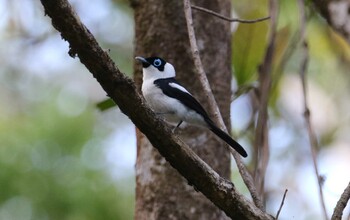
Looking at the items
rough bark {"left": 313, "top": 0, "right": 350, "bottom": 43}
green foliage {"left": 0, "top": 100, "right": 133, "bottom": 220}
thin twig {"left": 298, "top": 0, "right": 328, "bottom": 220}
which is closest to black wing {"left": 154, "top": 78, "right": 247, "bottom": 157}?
thin twig {"left": 298, "top": 0, "right": 328, "bottom": 220}

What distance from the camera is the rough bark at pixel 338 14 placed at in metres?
3.47

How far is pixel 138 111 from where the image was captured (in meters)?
2.31

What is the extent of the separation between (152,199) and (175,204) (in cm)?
12

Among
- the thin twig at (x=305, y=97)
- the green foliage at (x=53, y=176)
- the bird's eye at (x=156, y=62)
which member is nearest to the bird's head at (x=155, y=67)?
the bird's eye at (x=156, y=62)

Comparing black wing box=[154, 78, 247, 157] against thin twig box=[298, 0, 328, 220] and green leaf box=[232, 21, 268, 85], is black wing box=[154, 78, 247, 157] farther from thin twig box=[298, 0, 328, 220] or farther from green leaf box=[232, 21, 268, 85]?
green leaf box=[232, 21, 268, 85]

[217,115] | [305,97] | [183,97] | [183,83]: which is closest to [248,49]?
[183,83]

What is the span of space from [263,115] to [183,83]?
476mm

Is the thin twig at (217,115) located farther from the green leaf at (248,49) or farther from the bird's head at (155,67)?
the green leaf at (248,49)

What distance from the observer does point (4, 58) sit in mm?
7965

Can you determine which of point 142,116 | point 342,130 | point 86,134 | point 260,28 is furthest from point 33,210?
point 342,130

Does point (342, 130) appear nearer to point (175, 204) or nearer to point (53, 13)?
point (175, 204)

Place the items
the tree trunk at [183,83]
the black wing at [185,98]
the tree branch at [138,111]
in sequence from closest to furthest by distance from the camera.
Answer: the tree branch at [138,111] < the black wing at [185,98] < the tree trunk at [183,83]

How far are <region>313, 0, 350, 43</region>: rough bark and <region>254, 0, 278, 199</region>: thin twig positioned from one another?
399mm

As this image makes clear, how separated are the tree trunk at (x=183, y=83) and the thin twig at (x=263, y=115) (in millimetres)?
208
